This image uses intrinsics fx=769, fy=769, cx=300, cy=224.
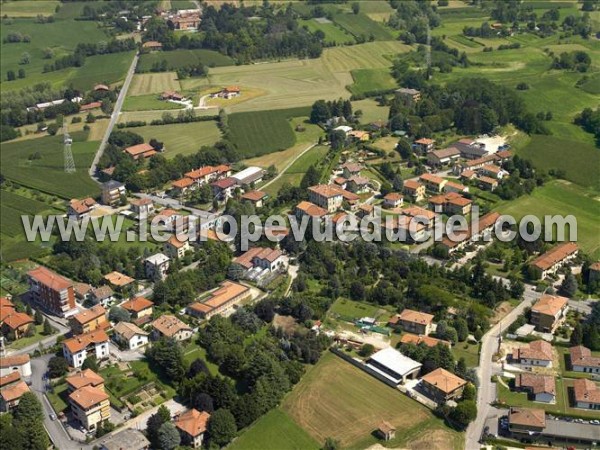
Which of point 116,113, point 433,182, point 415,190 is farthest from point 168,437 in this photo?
point 116,113

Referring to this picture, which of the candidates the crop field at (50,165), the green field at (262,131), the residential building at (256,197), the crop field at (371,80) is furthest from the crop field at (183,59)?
the residential building at (256,197)

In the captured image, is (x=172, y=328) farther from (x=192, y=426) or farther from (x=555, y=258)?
(x=555, y=258)

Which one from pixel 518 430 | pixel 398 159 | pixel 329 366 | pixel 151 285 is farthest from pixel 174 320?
pixel 398 159

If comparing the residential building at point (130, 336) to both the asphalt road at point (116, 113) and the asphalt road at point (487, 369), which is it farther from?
the asphalt road at point (116, 113)

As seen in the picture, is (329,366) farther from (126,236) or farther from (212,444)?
(126,236)

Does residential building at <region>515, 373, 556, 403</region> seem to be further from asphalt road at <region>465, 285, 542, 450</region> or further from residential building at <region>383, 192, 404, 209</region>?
residential building at <region>383, 192, 404, 209</region>

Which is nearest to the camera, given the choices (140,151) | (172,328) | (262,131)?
(172,328)

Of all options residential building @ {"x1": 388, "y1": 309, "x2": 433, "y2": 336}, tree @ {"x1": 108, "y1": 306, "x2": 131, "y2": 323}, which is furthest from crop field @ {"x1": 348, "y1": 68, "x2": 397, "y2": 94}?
tree @ {"x1": 108, "y1": 306, "x2": 131, "y2": 323}
